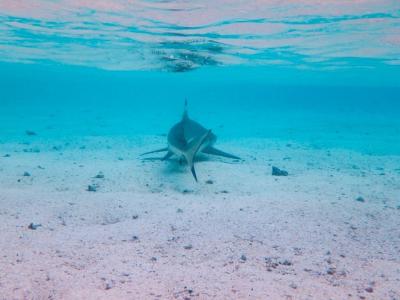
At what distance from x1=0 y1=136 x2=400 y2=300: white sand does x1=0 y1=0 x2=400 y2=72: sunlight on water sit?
846cm

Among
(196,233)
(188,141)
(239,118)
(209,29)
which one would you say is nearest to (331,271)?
(196,233)

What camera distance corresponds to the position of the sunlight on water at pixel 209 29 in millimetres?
16281

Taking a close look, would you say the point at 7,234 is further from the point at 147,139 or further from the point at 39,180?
the point at 147,139

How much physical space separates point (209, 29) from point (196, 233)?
15.9 meters

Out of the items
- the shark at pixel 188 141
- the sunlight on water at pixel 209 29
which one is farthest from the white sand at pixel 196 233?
the sunlight on water at pixel 209 29

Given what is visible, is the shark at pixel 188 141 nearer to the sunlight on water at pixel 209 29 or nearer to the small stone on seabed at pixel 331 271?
the small stone on seabed at pixel 331 271

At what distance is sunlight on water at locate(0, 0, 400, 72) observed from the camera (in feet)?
53.4

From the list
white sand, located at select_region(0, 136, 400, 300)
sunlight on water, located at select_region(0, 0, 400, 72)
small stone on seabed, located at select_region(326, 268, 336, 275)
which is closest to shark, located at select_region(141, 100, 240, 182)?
white sand, located at select_region(0, 136, 400, 300)

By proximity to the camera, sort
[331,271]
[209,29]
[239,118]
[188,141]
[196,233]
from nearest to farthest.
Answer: [331,271] < [196,233] < [188,141] < [209,29] < [239,118]

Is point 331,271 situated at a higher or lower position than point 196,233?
higher

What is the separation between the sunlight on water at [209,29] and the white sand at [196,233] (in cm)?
846

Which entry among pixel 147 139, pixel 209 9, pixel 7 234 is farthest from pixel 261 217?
pixel 147 139

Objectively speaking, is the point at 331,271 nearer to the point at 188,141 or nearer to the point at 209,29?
the point at 188,141

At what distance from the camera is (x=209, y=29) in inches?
784
